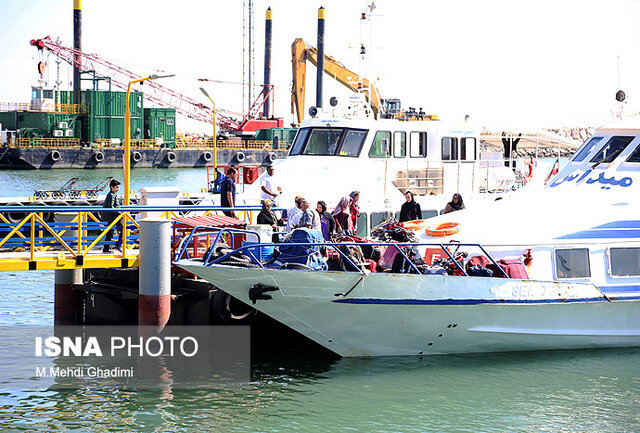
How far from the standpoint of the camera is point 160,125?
319ft

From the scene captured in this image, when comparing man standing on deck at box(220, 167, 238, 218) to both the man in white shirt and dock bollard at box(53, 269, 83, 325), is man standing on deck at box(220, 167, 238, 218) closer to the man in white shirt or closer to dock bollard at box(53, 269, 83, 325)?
the man in white shirt

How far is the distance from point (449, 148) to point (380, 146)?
213 centimetres

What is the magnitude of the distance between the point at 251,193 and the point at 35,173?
192ft

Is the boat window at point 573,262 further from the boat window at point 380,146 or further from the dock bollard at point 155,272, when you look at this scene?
the boat window at point 380,146

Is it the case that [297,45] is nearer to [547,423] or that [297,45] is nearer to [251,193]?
[251,193]

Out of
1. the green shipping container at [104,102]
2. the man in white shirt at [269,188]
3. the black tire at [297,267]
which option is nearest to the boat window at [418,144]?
the man in white shirt at [269,188]

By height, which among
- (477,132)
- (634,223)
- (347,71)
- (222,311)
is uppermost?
(347,71)

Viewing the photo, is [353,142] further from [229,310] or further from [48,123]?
[48,123]

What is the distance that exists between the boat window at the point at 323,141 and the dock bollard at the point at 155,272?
24.5ft

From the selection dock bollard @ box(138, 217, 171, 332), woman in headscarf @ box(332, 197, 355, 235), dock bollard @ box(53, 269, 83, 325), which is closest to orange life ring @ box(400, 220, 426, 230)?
woman in headscarf @ box(332, 197, 355, 235)

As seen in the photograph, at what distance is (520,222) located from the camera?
17.3 meters

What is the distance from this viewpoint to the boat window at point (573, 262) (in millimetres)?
16484

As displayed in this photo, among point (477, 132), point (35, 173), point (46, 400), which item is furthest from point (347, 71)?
point (46, 400)

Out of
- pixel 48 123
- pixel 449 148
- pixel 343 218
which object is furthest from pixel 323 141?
pixel 48 123
